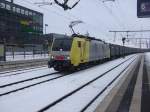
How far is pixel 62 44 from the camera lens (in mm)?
22484

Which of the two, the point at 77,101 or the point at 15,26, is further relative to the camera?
the point at 15,26

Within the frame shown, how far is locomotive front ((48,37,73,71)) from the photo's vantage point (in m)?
21.8

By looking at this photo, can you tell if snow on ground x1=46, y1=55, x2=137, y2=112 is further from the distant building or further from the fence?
the distant building

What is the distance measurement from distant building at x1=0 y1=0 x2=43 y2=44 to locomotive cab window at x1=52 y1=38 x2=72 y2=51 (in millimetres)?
37093

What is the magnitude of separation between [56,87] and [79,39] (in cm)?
938

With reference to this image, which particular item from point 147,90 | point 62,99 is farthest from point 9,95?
point 147,90

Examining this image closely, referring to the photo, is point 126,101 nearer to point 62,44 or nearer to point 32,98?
point 32,98

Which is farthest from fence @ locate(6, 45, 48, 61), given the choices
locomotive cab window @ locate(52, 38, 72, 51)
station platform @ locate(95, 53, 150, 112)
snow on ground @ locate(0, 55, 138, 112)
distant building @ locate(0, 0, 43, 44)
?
station platform @ locate(95, 53, 150, 112)

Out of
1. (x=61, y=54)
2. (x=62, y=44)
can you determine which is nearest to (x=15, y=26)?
(x=62, y=44)

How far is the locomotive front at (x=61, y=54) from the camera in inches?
859

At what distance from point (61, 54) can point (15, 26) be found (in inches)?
1892

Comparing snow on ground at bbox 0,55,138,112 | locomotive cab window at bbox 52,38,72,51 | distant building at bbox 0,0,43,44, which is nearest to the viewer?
snow on ground at bbox 0,55,138,112

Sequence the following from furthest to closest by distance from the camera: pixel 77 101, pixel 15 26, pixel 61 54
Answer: pixel 15 26
pixel 61 54
pixel 77 101

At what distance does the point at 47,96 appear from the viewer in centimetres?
1214
